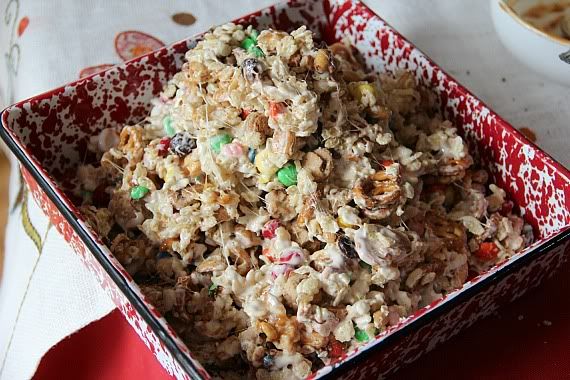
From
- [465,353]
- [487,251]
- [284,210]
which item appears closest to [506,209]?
[487,251]

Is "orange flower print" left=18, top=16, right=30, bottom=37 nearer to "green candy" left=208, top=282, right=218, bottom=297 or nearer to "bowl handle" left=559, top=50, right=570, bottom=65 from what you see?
"green candy" left=208, top=282, right=218, bottom=297

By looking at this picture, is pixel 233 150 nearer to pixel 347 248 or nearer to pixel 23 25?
pixel 347 248

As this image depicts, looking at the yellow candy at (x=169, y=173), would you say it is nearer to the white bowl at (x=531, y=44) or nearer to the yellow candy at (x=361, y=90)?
the yellow candy at (x=361, y=90)

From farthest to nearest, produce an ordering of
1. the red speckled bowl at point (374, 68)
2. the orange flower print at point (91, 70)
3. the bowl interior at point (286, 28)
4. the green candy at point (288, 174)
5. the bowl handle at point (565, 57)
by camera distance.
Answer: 1. the orange flower print at point (91, 70)
2. the bowl handle at point (565, 57)
3. the bowl interior at point (286, 28)
4. the green candy at point (288, 174)
5. the red speckled bowl at point (374, 68)

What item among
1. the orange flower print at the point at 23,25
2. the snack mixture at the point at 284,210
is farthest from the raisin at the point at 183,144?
the orange flower print at the point at 23,25

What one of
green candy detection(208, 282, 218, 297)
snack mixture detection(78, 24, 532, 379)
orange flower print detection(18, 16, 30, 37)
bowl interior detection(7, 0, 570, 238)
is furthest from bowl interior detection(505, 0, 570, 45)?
orange flower print detection(18, 16, 30, 37)

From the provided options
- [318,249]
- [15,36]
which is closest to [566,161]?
[318,249]
